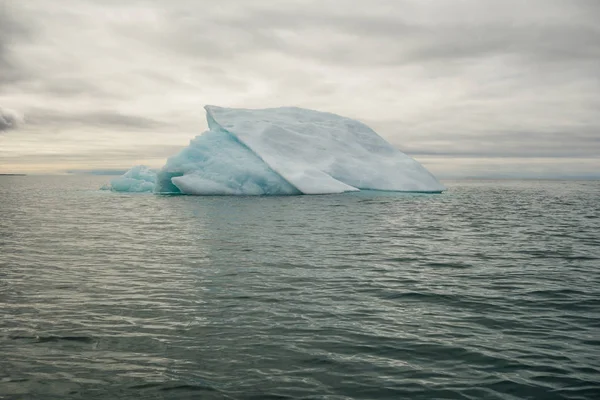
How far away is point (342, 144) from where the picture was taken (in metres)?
46.7

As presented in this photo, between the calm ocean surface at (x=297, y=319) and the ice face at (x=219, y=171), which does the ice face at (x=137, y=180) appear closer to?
the ice face at (x=219, y=171)

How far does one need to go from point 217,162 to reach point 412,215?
17.0m

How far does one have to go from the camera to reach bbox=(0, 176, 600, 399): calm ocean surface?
5.71 metres

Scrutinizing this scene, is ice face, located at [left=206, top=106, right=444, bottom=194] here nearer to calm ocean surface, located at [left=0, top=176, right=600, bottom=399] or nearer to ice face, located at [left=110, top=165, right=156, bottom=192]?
ice face, located at [left=110, top=165, right=156, bottom=192]

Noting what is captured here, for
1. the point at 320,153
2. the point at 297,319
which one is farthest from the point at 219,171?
the point at 297,319

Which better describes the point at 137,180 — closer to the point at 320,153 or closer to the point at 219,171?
the point at 219,171

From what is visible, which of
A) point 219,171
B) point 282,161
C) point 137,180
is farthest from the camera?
point 137,180

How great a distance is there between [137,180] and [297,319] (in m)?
44.4

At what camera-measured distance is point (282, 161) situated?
40719mm

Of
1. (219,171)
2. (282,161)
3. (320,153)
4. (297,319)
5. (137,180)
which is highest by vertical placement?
(320,153)

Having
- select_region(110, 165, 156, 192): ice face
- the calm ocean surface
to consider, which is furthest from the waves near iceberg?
the calm ocean surface

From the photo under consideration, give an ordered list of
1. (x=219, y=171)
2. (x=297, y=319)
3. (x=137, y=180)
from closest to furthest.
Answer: (x=297, y=319), (x=219, y=171), (x=137, y=180)

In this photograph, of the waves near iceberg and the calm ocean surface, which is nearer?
the calm ocean surface

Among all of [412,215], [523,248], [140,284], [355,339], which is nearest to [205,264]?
[140,284]
